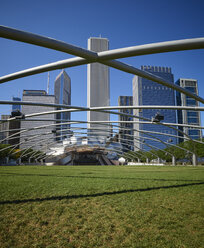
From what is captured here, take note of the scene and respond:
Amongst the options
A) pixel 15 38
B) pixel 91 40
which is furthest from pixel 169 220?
pixel 91 40

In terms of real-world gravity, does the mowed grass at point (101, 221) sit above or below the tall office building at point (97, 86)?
below

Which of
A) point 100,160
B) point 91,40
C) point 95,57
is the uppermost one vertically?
point 91,40

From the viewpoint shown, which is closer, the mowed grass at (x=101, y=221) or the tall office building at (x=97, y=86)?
the mowed grass at (x=101, y=221)

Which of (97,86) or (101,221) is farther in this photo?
(97,86)

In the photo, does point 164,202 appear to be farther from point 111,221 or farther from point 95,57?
point 95,57

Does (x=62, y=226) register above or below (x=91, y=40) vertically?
below

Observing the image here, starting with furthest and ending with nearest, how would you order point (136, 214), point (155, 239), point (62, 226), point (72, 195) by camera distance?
point (72, 195) → point (136, 214) → point (62, 226) → point (155, 239)

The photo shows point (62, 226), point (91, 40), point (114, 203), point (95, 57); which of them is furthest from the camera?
point (91, 40)

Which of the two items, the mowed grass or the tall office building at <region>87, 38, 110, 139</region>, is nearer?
the mowed grass

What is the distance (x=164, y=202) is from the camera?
561 cm

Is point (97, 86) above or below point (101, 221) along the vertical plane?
above

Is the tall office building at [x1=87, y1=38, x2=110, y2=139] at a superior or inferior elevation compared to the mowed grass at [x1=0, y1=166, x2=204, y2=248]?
superior

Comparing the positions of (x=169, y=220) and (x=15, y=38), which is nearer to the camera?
(x=169, y=220)

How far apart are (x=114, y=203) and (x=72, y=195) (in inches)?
70.5
